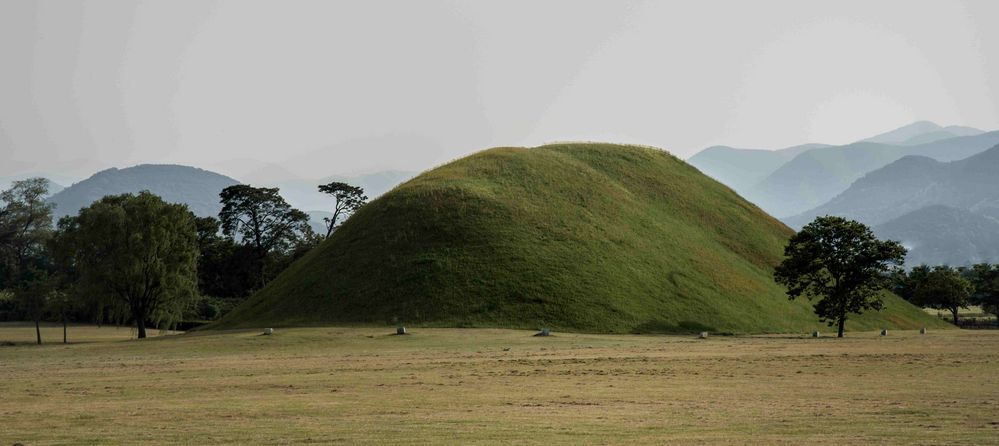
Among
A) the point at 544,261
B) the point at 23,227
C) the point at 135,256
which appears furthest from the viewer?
the point at 23,227

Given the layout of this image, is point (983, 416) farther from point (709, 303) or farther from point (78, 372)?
point (709, 303)

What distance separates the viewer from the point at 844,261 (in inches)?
3297

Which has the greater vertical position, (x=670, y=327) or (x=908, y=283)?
(x=908, y=283)

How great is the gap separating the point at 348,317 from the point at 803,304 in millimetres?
49384

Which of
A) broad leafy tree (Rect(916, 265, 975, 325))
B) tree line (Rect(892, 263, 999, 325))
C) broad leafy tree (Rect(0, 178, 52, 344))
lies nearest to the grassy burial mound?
broad leafy tree (Rect(916, 265, 975, 325))

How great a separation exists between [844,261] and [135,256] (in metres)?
67.1

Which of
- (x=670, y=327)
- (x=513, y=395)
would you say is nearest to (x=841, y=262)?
(x=670, y=327)

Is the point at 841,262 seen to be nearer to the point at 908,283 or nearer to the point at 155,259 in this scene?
the point at 155,259

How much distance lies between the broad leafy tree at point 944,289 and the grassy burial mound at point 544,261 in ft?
73.6

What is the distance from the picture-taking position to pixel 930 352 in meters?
54.2

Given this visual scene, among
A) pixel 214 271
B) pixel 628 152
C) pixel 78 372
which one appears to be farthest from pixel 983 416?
pixel 214 271

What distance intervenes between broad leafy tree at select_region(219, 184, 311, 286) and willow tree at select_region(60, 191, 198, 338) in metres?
48.3

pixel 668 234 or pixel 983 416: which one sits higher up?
pixel 668 234

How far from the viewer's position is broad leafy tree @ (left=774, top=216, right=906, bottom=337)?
82.3 meters
